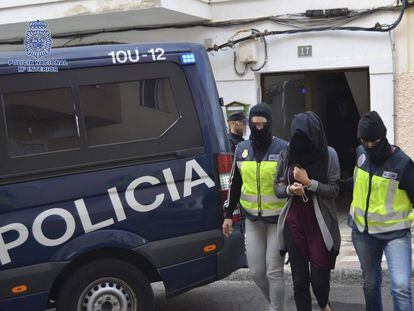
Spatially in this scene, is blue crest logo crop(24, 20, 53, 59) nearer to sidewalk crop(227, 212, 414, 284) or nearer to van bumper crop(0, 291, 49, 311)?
van bumper crop(0, 291, 49, 311)

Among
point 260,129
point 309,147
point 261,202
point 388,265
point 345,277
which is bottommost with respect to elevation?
point 345,277

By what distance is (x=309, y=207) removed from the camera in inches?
153

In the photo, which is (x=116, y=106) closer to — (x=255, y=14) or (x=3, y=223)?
(x=3, y=223)

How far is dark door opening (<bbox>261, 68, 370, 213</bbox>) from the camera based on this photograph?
869 cm

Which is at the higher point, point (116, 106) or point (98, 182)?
point (116, 106)

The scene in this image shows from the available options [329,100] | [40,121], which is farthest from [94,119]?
[329,100]

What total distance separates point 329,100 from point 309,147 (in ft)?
20.8

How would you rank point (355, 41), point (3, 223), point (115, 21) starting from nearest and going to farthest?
point (3, 223)
point (355, 41)
point (115, 21)

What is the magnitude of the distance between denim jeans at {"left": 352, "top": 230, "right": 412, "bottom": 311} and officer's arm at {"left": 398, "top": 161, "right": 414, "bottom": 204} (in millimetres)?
299

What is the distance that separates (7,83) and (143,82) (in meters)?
A: 0.94

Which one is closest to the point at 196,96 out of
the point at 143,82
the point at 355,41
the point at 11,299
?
the point at 143,82

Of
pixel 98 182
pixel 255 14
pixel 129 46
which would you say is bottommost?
pixel 98 182

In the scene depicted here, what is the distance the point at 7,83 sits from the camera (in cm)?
382

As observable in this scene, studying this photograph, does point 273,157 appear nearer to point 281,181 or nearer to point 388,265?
point 281,181
